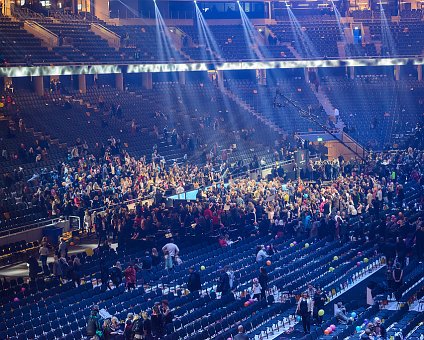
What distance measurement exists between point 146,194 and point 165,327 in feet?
56.2

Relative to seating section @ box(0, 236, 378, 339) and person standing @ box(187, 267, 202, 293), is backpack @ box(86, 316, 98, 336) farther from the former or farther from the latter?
A: person standing @ box(187, 267, 202, 293)

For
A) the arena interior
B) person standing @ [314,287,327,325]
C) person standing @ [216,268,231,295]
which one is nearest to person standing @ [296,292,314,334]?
the arena interior

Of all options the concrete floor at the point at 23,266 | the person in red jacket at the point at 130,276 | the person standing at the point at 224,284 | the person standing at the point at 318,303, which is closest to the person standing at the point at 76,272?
the person in red jacket at the point at 130,276

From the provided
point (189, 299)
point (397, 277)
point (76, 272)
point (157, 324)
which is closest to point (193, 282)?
point (189, 299)

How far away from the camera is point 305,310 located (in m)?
25.5

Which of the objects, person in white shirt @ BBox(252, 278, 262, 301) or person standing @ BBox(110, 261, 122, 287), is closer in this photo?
person in white shirt @ BBox(252, 278, 262, 301)

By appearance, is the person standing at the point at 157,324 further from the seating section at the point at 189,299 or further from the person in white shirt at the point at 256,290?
the person in white shirt at the point at 256,290

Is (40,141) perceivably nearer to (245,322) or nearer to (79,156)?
(79,156)

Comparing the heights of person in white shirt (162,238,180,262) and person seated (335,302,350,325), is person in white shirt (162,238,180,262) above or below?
above

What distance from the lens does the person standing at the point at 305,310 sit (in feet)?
83.8

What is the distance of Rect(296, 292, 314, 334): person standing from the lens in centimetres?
2555

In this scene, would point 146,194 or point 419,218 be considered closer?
point 419,218

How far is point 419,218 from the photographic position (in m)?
36.0

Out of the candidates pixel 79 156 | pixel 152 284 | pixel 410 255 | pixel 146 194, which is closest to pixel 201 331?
pixel 152 284
